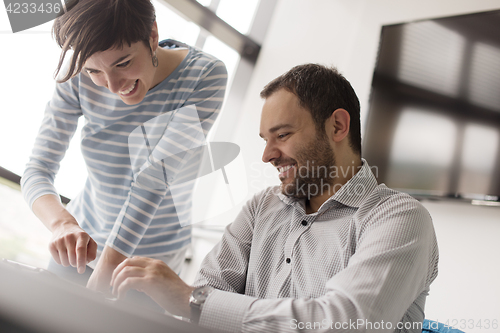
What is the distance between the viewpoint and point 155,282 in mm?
654

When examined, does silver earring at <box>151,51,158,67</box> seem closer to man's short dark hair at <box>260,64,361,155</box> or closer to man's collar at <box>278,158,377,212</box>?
man's short dark hair at <box>260,64,361,155</box>

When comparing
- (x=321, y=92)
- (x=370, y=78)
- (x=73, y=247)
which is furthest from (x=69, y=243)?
(x=370, y=78)

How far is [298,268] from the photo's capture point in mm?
873

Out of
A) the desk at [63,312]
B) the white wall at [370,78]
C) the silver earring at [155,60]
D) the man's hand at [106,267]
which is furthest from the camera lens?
the white wall at [370,78]

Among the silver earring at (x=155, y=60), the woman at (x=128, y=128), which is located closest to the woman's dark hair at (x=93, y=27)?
the woman at (x=128, y=128)

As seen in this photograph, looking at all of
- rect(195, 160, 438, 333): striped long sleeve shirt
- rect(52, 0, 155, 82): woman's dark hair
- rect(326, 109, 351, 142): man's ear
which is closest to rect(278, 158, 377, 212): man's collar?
rect(195, 160, 438, 333): striped long sleeve shirt

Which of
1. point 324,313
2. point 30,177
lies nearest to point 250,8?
point 30,177

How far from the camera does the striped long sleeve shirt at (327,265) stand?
604 millimetres

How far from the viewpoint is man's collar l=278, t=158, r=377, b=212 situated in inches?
36.1

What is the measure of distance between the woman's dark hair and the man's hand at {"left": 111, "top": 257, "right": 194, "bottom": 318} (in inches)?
17.6

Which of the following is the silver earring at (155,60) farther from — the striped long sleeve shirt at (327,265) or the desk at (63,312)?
the desk at (63,312)

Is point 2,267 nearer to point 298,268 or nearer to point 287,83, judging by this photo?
point 298,268

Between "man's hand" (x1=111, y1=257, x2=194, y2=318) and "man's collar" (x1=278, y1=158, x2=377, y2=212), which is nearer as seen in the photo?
"man's hand" (x1=111, y1=257, x2=194, y2=318)

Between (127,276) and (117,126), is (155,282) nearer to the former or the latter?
(127,276)
